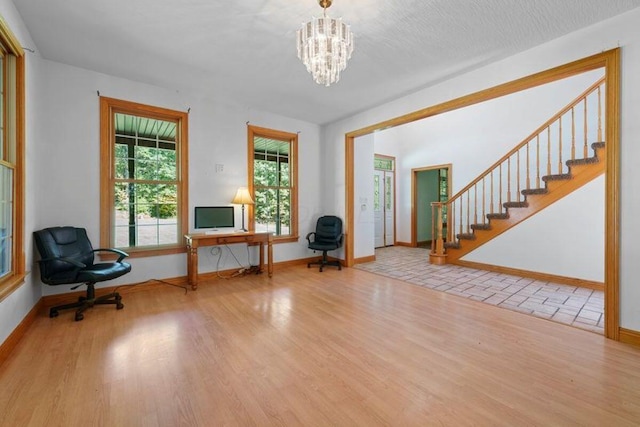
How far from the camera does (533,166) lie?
475cm

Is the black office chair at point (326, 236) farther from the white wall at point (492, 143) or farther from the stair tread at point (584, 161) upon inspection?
the stair tread at point (584, 161)

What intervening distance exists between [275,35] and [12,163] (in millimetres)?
2560

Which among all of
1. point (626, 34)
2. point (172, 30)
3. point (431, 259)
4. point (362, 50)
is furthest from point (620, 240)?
point (172, 30)

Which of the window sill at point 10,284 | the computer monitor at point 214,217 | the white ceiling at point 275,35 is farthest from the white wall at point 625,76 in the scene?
the window sill at point 10,284

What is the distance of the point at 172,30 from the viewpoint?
254cm

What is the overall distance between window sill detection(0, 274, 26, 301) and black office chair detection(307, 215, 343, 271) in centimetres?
349

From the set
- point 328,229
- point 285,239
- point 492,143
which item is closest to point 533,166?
point 492,143

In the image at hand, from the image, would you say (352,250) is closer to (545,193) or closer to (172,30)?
(545,193)

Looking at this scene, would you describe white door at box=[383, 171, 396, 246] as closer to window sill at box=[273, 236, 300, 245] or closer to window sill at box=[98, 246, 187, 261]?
window sill at box=[273, 236, 300, 245]

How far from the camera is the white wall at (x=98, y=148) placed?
3.15 meters

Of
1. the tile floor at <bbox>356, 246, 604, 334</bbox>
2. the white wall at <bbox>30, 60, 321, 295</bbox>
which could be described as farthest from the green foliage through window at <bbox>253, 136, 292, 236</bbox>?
the tile floor at <bbox>356, 246, 604, 334</bbox>

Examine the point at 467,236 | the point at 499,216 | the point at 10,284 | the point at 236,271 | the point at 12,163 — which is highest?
the point at 12,163

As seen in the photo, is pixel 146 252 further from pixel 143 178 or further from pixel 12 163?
pixel 12 163

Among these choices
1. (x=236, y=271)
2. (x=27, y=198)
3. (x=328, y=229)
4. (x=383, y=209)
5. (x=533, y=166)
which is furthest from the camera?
(x=383, y=209)
